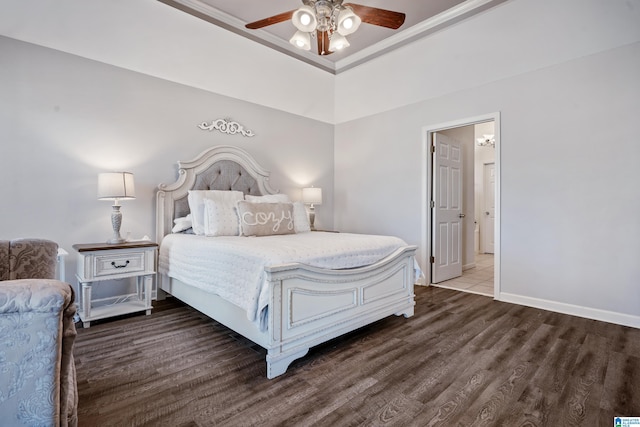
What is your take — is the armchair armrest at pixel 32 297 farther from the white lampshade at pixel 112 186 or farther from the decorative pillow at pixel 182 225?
the decorative pillow at pixel 182 225

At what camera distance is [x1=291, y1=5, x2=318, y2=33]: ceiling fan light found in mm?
2326

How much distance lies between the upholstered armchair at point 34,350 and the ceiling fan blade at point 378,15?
2552 millimetres

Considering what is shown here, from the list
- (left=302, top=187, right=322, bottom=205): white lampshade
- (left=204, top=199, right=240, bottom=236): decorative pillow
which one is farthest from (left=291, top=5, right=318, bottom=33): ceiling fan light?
(left=302, top=187, right=322, bottom=205): white lampshade

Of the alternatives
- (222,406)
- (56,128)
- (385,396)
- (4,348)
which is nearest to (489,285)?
(385,396)

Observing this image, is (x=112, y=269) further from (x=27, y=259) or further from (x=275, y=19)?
(x=275, y=19)

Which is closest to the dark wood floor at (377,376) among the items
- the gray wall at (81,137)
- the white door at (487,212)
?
the gray wall at (81,137)

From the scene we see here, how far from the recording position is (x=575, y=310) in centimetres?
296

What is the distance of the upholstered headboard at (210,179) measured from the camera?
134 inches

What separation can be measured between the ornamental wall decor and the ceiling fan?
1568 mm

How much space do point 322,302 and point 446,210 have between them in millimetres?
2904

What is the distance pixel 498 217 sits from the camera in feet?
11.5

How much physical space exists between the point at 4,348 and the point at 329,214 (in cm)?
465

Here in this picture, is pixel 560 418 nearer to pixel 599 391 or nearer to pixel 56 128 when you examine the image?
pixel 599 391

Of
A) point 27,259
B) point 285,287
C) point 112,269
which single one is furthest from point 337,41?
point 112,269
